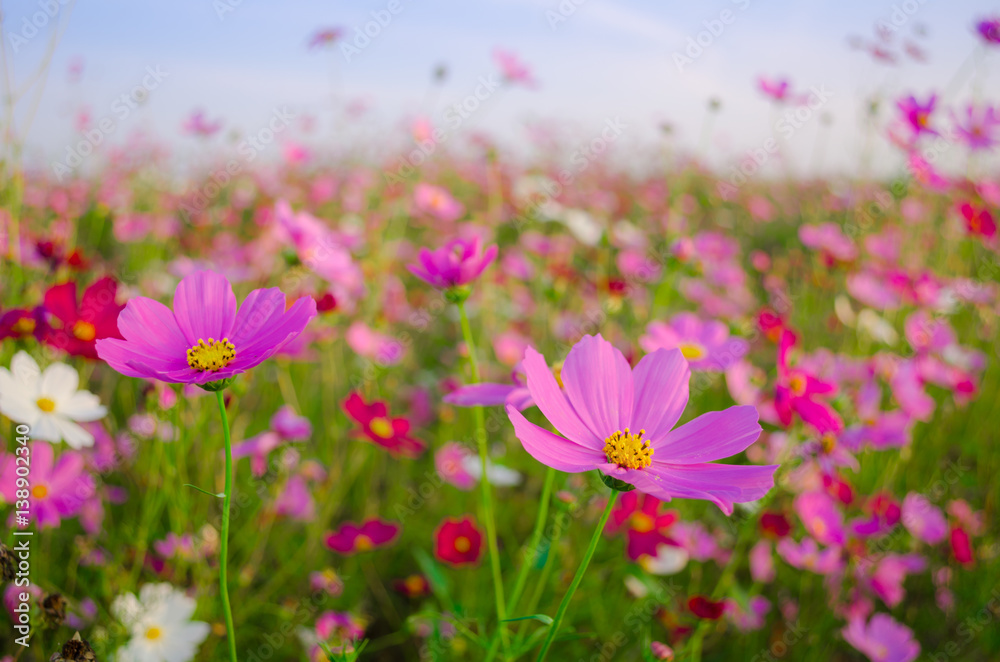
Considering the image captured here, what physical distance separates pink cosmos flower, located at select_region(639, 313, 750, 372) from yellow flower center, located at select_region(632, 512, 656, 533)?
0.88ft

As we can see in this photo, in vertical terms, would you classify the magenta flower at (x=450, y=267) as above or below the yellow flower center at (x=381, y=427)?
above

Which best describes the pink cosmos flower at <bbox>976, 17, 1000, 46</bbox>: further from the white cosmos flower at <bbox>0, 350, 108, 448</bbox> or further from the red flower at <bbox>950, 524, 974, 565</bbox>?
the white cosmos flower at <bbox>0, 350, 108, 448</bbox>

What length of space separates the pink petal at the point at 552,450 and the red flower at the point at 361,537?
0.67 metres

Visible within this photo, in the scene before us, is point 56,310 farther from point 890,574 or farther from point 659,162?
point 659,162

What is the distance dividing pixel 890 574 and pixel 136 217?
2.53 meters

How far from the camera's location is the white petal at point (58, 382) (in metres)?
0.76

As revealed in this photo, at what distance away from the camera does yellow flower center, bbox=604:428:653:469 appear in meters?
0.55

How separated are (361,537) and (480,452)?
20.1 inches

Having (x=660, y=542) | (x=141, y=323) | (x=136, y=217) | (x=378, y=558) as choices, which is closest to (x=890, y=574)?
(x=660, y=542)

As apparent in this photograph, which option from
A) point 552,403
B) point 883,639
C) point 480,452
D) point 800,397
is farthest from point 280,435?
point 883,639

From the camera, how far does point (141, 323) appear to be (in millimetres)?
581

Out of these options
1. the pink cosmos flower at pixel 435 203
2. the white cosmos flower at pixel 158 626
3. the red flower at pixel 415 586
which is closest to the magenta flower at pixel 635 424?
the white cosmos flower at pixel 158 626

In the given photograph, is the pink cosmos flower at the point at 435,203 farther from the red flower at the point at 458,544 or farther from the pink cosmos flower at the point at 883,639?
the pink cosmos flower at the point at 883,639

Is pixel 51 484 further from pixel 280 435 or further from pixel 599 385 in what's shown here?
pixel 599 385
